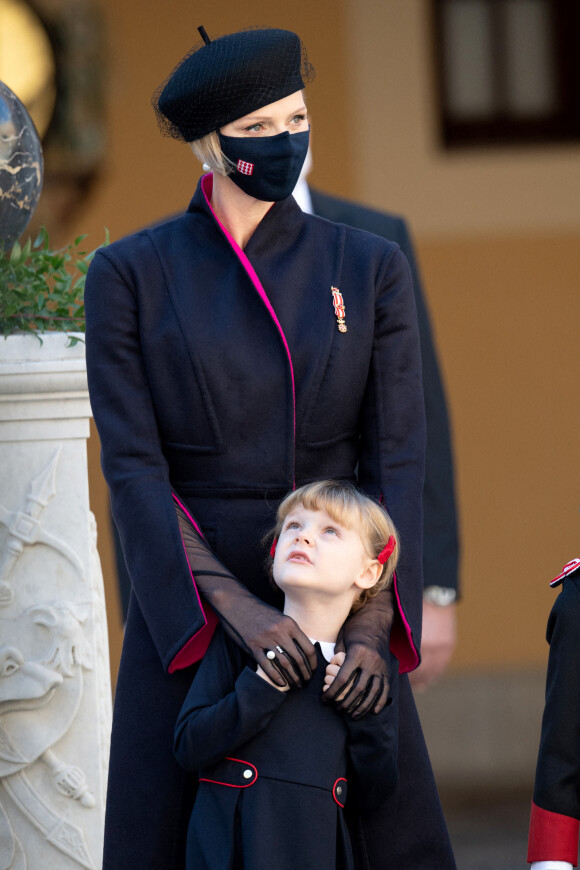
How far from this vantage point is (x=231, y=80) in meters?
2.59

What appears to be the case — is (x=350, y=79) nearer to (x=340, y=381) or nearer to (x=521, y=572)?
(x=521, y=572)

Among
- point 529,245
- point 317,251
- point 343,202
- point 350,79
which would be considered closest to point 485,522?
point 529,245

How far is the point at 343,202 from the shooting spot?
12.2ft

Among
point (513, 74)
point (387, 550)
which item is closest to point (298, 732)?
point (387, 550)

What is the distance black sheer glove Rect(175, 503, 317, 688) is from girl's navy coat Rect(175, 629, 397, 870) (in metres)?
0.03

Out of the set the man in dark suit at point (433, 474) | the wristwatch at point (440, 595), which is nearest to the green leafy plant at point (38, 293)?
the man in dark suit at point (433, 474)

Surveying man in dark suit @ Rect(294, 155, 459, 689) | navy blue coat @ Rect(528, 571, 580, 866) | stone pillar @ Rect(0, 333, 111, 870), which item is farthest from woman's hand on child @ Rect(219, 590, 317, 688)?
stone pillar @ Rect(0, 333, 111, 870)

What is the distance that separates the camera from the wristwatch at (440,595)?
347 cm

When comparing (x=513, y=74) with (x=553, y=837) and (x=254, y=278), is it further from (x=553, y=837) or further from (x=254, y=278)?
(x=553, y=837)

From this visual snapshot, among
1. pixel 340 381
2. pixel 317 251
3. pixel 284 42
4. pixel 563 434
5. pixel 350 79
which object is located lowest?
pixel 563 434

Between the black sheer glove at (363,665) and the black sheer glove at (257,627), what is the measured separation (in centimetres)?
6

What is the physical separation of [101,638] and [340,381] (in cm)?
121

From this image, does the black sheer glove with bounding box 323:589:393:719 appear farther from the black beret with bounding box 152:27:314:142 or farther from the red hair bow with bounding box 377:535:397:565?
the black beret with bounding box 152:27:314:142

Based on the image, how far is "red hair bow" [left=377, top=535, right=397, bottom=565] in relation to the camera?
258 centimetres
